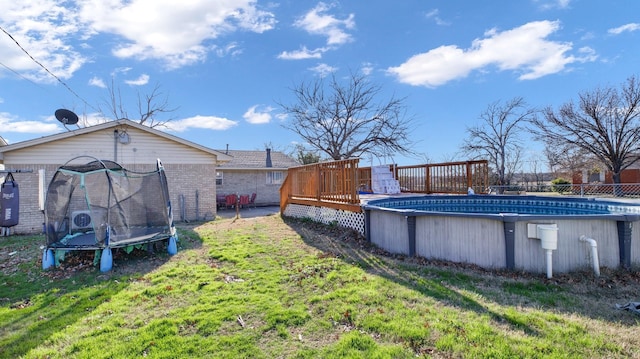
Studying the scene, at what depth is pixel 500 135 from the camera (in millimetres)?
24562

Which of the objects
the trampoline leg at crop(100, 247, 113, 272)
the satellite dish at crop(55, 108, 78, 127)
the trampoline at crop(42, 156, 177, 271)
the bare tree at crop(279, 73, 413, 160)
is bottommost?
the trampoline leg at crop(100, 247, 113, 272)

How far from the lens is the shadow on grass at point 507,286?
129 inches

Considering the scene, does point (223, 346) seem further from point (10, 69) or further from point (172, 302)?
point (10, 69)

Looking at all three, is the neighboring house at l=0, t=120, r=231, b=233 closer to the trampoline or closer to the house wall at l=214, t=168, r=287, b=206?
the trampoline

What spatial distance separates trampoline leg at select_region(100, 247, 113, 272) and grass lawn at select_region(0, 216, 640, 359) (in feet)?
0.54

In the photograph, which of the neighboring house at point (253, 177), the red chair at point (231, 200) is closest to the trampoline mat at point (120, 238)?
the red chair at point (231, 200)

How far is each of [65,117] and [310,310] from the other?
425 inches

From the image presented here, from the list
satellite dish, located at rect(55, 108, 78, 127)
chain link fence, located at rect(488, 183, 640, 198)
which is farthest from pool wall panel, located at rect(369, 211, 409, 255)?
chain link fence, located at rect(488, 183, 640, 198)

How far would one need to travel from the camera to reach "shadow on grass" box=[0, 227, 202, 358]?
3184 millimetres

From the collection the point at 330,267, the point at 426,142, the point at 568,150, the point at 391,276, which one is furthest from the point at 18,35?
the point at 568,150

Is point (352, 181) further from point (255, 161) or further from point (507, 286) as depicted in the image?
point (255, 161)

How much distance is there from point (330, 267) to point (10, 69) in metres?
9.60

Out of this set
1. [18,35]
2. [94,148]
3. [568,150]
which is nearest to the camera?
[18,35]

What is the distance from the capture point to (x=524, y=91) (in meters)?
22.1
